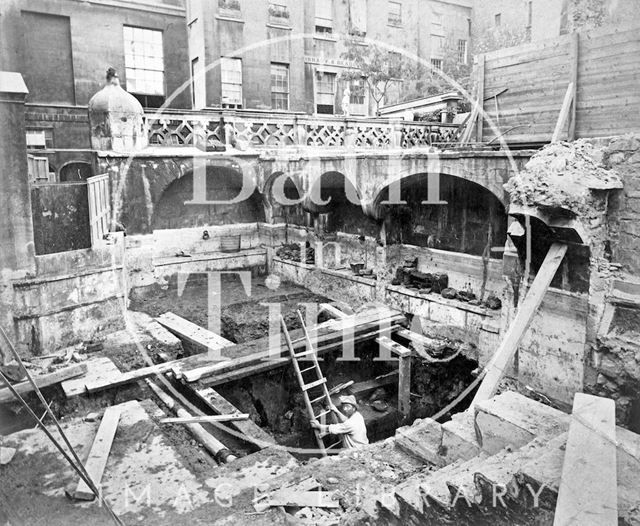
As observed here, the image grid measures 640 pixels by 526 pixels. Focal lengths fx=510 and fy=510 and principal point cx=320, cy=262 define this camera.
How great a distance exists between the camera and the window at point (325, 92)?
21.3 meters

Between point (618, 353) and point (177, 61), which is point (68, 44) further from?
point (618, 353)

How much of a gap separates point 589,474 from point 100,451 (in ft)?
16.2

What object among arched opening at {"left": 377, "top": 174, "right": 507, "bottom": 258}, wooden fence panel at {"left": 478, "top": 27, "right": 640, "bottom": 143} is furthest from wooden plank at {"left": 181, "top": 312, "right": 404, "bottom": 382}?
wooden fence panel at {"left": 478, "top": 27, "right": 640, "bottom": 143}

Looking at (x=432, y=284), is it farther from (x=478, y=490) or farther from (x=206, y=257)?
(x=478, y=490)

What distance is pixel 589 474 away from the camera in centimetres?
309

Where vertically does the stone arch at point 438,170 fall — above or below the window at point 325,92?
below

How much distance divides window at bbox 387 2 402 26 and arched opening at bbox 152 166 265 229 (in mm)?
13317

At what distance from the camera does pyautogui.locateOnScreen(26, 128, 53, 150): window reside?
16859 mm

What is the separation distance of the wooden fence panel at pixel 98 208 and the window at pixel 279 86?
9998 millimetres

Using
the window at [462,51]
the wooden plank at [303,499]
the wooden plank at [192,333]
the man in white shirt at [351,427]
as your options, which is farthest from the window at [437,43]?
the wooden plank at [303,499]

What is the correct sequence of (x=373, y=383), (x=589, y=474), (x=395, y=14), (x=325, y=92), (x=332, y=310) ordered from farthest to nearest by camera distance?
(x=395, y=14) < (x=325, y=92) < (x=332, y=310) < (x=373, y=383) < (x=589, y=474)

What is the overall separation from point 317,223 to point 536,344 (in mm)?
7564

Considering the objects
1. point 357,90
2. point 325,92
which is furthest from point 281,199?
point 357,90

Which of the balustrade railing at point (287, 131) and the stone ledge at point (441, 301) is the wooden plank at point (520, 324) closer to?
the stone ledge at point (441, 301)
